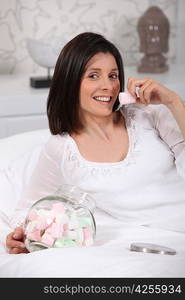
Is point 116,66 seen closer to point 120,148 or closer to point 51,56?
point 120,148

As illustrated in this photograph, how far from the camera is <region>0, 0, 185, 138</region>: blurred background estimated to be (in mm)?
3408

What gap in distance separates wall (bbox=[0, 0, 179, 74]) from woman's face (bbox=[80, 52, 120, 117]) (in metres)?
1.80

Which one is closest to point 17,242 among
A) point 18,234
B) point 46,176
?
point 18,234

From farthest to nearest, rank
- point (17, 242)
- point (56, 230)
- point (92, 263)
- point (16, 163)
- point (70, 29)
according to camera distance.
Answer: point (70, 29)
point (16, 163)
point (17, 242)
point (56, 230)
point (92, 263)

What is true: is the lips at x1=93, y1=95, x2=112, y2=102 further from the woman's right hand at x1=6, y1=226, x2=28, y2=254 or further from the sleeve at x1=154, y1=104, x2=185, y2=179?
the woman's right hand at x1=6, y1=226, x2=28, y2=254

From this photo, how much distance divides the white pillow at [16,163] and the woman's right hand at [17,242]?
332 mm

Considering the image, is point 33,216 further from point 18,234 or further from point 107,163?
point 107,163

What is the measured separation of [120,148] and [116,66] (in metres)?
0.24

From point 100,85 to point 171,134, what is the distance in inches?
9.8

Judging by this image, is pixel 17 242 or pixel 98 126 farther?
pixel 98 126

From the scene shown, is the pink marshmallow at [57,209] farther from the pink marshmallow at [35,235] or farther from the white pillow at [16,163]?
the white pillow at [16,163]

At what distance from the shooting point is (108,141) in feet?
5.83

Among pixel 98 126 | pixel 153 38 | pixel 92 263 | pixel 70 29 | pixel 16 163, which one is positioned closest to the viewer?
pixel 92 263

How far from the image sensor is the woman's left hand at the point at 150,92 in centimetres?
167
